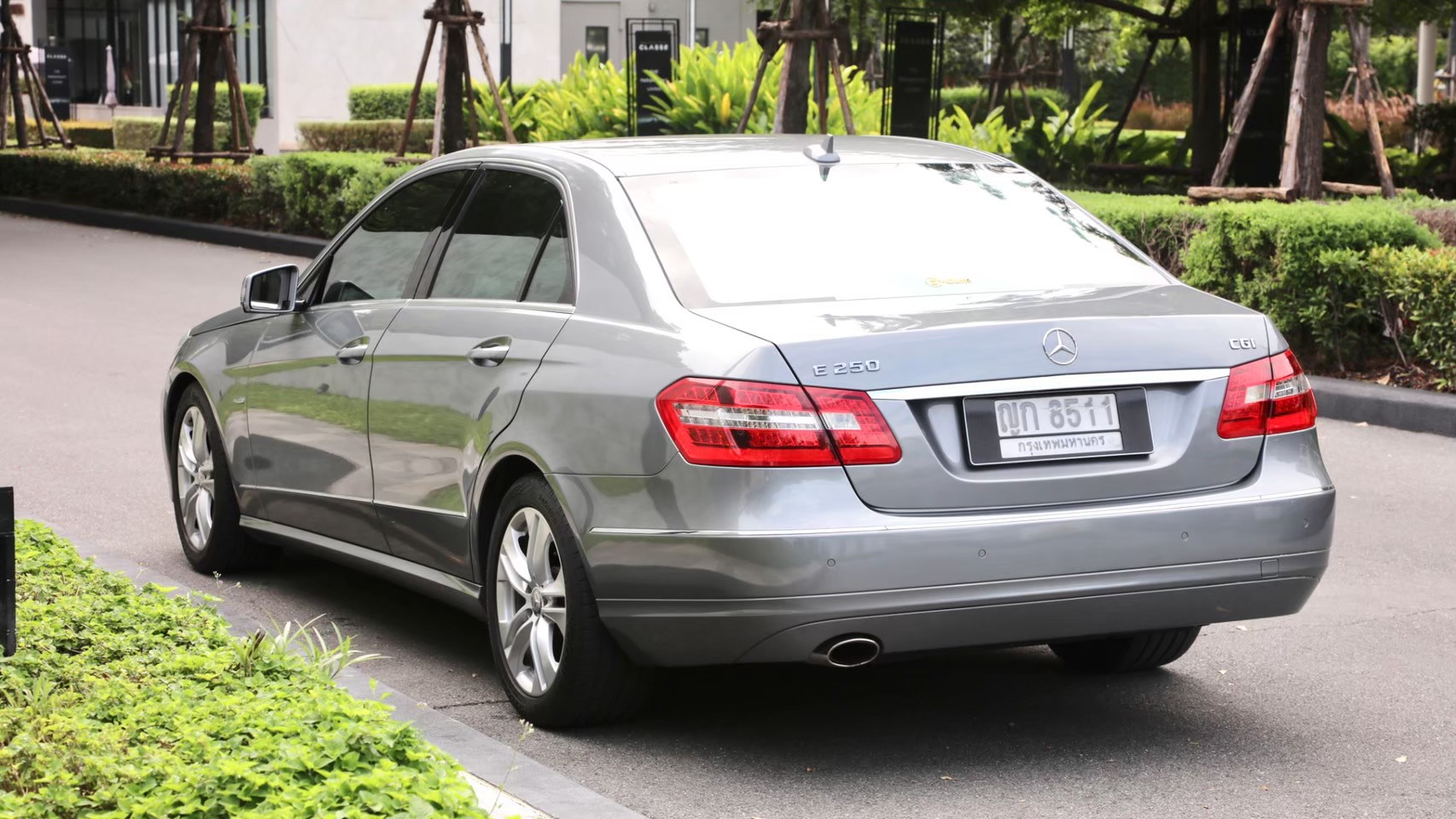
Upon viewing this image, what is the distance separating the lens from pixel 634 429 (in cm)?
477

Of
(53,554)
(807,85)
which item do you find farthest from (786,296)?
(807,85)

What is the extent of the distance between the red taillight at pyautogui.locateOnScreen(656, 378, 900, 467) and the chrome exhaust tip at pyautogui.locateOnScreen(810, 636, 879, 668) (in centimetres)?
43

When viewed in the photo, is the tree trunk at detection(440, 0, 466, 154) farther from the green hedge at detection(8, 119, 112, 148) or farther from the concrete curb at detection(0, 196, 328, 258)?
the green hedge at detection(8, 119, 112, 148)

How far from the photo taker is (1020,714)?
550 cm

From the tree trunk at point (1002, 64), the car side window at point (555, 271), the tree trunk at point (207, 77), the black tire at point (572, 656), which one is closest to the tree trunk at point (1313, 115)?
the car side window at point (555, 271)

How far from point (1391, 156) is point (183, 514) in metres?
19.3

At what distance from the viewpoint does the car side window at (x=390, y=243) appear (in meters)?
6.21

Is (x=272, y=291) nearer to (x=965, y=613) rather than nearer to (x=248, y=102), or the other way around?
(x=965, y=613)

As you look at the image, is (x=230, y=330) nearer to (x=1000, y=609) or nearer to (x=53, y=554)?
(x=53, y=554)

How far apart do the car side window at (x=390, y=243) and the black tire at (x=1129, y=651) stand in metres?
2.31

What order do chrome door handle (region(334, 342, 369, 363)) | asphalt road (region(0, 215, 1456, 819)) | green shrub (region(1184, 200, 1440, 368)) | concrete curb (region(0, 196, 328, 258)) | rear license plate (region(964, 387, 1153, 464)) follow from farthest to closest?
concrete curb (region(0, 196, 328, 258)), green shrub (region(1184, 200, 1440, 368)), chrome door handle (region(334, 342, 369, 363)), asphalt road (region(0, 215, 1456, 819)), rear license plate (region(964, 387, 1153, 464))

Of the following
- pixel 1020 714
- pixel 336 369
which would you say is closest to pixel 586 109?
pixel 336 369

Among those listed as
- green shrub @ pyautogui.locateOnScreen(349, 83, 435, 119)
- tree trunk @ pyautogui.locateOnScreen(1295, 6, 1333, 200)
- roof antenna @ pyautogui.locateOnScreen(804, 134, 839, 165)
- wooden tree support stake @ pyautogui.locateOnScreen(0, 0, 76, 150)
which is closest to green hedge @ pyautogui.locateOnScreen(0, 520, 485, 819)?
roof antenna @ pyautogui.locateOnScreen(804, 134, 839, 165)

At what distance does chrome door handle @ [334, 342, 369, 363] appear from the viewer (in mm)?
6113
